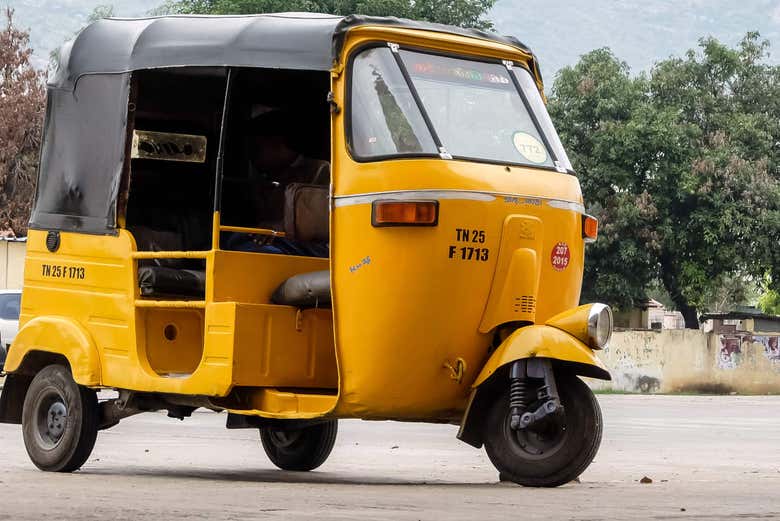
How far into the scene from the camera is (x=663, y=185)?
5150 centimetres

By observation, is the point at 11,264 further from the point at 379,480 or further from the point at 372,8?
the point at 379,480

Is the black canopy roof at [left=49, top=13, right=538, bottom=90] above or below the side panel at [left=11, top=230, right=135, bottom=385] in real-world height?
above

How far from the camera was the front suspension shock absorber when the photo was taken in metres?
9.71

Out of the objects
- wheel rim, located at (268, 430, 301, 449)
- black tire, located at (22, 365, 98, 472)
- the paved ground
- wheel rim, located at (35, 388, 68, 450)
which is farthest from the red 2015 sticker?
wheel rim, located at (35, 388, 68, 450)

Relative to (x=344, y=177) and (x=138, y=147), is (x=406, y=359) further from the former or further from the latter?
(x=138, y=147)

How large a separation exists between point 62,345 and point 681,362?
30.7 metres

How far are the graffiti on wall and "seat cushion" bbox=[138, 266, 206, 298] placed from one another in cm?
3132

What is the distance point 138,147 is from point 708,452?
6.90 m

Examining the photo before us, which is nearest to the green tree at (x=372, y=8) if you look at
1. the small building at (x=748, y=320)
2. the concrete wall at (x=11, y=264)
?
the concrete wall at (x=11, y=264)

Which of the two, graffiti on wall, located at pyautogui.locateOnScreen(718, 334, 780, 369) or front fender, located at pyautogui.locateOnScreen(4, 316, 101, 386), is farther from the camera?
graffiti on wall, located at pyautogui.locateOnScreen(718, 334, 780, 369)

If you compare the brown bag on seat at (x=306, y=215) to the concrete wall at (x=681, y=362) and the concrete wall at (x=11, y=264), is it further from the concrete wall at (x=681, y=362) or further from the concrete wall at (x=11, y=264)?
the concrete wall at (x=11, y=264)

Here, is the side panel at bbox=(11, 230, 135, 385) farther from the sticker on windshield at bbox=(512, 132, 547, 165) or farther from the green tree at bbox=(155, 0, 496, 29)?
the green tree at bbox=(155, 0, 496, 29)

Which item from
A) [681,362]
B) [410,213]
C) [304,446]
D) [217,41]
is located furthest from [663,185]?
[410,213]

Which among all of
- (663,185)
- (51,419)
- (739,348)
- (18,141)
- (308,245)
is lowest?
(739,348)
